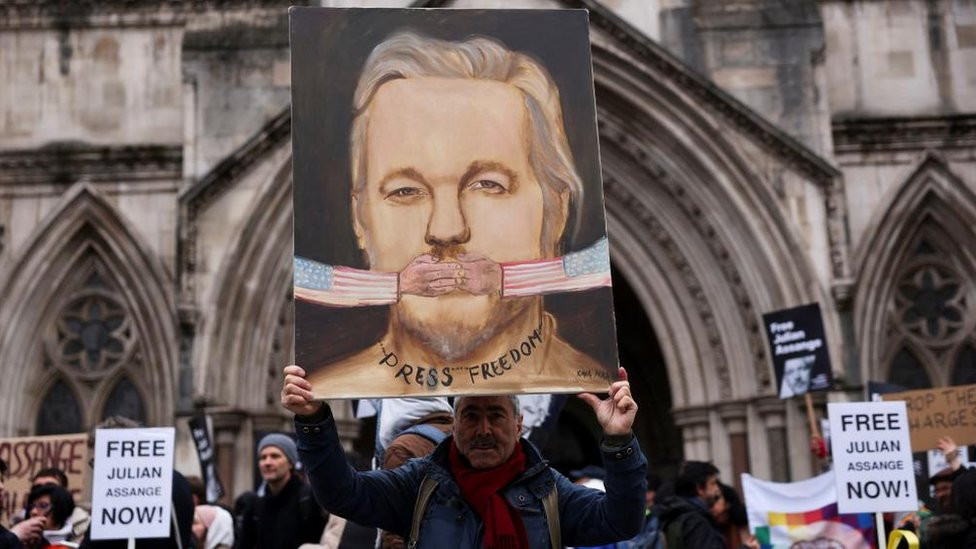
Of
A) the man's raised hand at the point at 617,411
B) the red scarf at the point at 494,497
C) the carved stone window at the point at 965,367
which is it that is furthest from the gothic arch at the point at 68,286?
the man's raised hand at the point at 617,411

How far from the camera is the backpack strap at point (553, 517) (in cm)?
394

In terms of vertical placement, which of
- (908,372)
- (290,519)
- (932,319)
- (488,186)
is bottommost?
(290,519)

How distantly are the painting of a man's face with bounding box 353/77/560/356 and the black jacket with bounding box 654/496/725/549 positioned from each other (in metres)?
3.36

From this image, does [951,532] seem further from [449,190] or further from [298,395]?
[298,395]

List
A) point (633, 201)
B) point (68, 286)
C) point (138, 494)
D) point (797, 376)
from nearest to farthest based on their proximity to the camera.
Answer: point (138, 494) → point (797, 376) → point (633, 201) → point (68, 286)

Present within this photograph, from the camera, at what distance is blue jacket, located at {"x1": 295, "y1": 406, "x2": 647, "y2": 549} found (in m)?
3.88

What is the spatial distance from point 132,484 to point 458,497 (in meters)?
4.31

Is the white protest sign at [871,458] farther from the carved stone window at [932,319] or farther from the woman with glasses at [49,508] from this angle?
the carved stone window at [932,319]

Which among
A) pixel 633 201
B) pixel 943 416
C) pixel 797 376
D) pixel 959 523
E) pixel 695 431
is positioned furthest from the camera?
pixel 633 201

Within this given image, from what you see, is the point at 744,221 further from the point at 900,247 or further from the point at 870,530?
the point at 870,530

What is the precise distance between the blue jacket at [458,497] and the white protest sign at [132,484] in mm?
3752

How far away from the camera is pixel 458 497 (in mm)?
3965

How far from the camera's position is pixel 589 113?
14.8 ft

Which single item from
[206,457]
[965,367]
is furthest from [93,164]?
[965,367]
